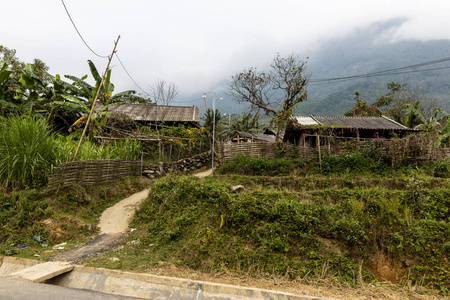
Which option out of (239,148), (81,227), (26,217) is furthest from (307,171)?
(26,217)

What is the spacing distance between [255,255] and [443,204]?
17.2ft

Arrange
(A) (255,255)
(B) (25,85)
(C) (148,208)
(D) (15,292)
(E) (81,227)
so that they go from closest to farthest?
(D) (15,292) < (A) (255,255) < (E) (81,227) < (C) (148,208) < (B) (25,85)

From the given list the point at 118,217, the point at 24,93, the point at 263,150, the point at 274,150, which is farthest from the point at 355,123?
the point at 24,93

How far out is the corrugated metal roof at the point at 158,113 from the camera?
17814 millimetres

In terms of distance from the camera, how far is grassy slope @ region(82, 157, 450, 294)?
460 cm

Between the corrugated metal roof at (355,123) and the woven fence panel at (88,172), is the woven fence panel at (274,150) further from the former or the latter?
the woven fence panel at (88,172)

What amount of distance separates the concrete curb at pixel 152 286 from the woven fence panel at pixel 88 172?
3498 millimetres

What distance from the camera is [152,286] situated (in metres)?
3.92

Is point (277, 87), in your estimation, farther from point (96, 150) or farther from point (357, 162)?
point (96, 150)

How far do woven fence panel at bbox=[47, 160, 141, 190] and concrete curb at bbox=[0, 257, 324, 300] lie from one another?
11.5 feet

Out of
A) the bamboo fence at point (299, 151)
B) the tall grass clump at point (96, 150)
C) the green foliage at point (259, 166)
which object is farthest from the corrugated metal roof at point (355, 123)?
the tall grass clump at point (96, 150)

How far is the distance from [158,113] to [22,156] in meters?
12.6

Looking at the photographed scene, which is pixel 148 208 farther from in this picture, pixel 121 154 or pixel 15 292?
pixel 121 154

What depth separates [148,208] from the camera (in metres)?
7.30
